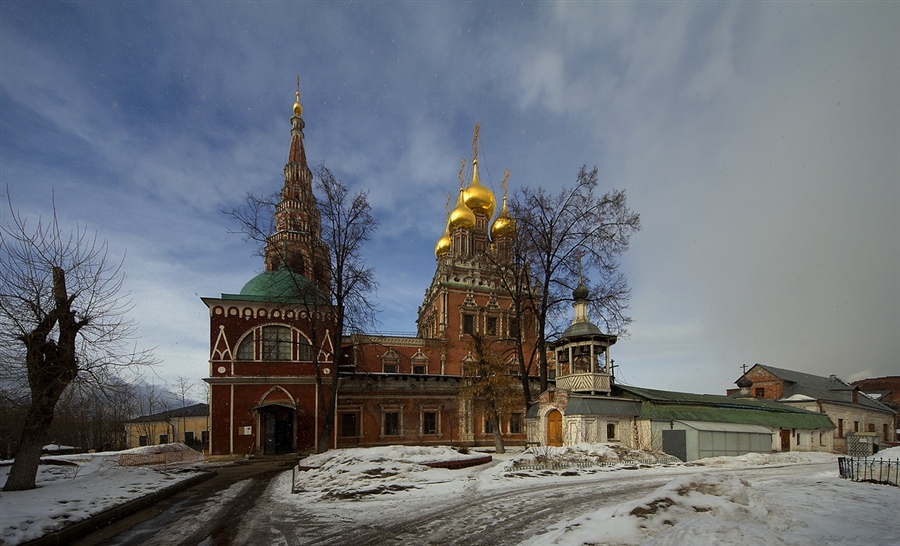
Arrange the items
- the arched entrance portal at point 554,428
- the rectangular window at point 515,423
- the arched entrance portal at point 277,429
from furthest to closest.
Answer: the rectangular window at point 515,423, the arched entrance portal at point 277,429, the arched entrance portal at point 554,428

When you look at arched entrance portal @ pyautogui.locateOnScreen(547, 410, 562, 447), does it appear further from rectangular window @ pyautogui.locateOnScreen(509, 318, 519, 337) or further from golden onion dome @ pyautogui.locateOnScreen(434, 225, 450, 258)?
golden onion dome @ pyautogui.locateOnScreen(434, 225, 450, 258)

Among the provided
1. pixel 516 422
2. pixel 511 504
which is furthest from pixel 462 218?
pixel 511 504

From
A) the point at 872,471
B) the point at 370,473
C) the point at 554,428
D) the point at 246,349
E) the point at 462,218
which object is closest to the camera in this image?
the point at 370,473

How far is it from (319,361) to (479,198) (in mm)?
24316

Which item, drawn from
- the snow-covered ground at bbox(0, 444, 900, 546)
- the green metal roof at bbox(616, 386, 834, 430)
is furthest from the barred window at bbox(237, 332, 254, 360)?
the green metal roof at bbox(616, 386, 834, 430)

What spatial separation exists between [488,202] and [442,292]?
44.3 ft

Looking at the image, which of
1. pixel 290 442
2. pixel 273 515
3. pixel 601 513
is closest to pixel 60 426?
pixel 273 515

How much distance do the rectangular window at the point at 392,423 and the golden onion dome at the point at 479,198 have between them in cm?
2294

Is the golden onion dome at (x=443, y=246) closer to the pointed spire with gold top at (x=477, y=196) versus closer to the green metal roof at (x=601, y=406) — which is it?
the pointed spire with gold top at (x=477, y=196)

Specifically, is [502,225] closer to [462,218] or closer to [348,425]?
[462,218]

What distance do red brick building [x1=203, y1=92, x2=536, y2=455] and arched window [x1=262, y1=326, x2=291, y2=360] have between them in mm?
56

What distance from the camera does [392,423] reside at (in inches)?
1167

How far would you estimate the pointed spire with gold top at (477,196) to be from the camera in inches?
1815

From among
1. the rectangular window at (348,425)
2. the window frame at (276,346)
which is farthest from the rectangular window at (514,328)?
the window frame at (276,346)
